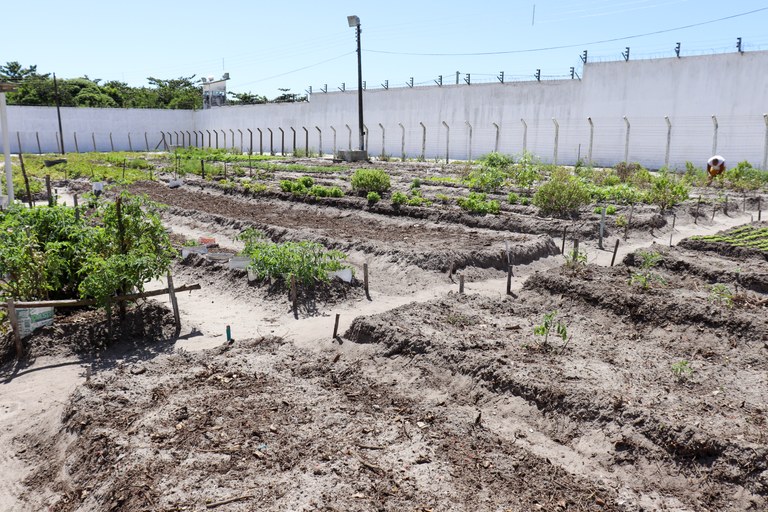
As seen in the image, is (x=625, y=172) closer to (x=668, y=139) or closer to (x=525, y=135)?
(x=668, y=139)

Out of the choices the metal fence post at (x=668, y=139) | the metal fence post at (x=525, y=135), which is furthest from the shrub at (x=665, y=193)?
the metal fence post at (x=525, y=135)

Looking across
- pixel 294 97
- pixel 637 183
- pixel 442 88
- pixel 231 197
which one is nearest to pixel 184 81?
pixel 294 97

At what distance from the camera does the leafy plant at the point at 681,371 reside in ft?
22.1

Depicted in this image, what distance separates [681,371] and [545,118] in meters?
32.1

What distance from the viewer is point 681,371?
269 inches

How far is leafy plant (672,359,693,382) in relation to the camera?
675 cm

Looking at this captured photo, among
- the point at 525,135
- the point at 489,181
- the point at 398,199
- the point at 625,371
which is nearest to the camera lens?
the point at 625,371

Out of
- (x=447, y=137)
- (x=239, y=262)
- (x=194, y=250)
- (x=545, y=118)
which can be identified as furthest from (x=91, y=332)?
(x=447, y=137)

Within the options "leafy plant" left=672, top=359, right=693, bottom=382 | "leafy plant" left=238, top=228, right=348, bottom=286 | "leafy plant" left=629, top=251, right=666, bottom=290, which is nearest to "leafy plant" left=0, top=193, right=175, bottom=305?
"leafy plant" left=238, top=228, right=348, bottom=286

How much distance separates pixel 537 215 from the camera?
57.3 feet

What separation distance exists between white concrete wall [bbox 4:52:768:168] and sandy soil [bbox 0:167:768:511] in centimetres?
2289

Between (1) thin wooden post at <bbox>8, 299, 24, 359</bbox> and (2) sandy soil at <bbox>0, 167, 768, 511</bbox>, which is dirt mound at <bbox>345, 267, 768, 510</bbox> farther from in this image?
(1) thin wooden post at <bbox>8, 299, 24, 359</bbox>

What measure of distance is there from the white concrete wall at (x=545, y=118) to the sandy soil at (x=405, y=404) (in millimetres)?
22892

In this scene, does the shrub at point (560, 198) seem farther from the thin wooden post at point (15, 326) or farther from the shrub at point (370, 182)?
the thin wooden post at point (15, 326)
